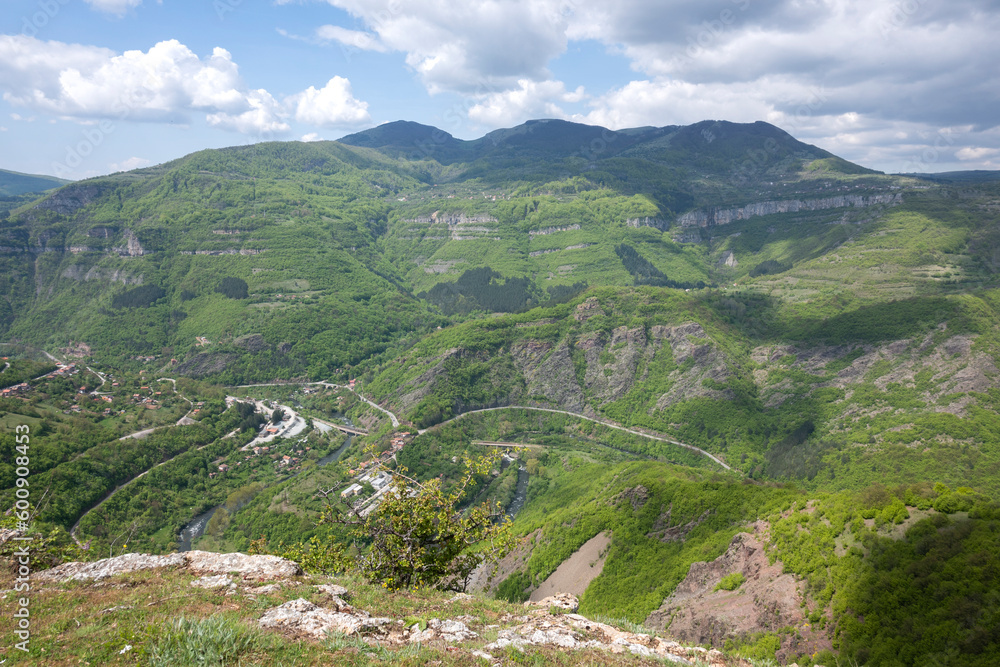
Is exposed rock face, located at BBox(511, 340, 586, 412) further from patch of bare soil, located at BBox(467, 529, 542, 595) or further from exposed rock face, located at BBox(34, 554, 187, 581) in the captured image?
exposed rock face, located at BBox(34, 554, 187, 581)

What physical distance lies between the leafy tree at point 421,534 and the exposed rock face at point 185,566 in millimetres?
3776

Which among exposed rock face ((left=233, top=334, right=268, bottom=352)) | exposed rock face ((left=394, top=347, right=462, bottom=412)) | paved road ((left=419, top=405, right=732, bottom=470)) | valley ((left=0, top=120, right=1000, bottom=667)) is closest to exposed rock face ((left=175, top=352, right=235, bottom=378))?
valley ((left=0, top=120, right=1000, bottom=667))

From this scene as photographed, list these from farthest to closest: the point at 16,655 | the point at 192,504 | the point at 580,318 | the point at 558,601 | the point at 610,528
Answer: the point at 580,318
the point at 192,504
the point at 610,528
the point at 558,601
the point at 16,655

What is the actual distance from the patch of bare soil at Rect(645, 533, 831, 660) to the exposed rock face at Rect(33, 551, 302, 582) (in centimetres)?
2433

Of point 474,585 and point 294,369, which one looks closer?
point 474,585

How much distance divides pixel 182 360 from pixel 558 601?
192 meters

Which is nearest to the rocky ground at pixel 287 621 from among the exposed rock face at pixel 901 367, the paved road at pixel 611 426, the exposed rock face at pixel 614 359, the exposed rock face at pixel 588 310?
the paved road at pixel 611 426

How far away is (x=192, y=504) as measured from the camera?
303ft

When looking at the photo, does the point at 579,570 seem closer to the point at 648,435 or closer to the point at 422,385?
the point at 648,435

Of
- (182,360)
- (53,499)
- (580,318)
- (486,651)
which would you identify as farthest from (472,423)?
(182,360)

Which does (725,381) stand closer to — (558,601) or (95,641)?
(558,601)

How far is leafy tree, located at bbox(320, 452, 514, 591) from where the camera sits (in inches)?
841

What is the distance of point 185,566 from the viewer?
17.3m

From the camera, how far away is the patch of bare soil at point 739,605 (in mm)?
25766
